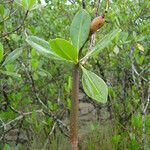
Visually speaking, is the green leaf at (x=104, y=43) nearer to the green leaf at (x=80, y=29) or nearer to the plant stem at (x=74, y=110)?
the green leaf at (x=80, y=29)

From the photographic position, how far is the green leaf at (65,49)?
61 centimetres

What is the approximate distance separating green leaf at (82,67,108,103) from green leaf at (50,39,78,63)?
0.03 metres

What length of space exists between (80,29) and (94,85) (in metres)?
0.09

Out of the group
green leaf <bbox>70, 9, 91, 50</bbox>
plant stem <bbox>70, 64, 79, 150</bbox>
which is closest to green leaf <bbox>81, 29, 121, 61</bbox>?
green leaf <bbox>70, 9, 91, 50</bbox>

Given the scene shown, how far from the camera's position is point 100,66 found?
3.61 meters

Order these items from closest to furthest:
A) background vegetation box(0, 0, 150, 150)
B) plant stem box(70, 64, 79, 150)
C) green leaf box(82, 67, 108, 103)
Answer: plant stem box(70, 64, 79, 150) → green leaf box(82, 67, 108, 103) → background vegetation box(0, 0, 150, 150)

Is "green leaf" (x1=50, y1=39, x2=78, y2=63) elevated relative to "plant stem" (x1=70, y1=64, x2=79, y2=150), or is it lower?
elevated

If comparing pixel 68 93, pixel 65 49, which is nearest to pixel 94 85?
pixel 65 49

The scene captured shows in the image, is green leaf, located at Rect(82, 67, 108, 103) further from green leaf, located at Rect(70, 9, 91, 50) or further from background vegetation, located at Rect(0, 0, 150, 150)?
background vegetation, located at Rect(0, 0, 150, 150)

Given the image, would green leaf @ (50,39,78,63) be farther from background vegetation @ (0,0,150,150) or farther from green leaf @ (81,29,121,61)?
background vegetation @ (0,0,150,150)

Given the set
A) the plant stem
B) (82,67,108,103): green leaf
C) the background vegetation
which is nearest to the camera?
the plant stem

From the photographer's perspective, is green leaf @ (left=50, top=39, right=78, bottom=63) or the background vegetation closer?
green leaf @ (left=50, top=39, right=78, bottom=63)

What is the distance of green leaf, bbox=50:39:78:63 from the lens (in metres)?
0.61

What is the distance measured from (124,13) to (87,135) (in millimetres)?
1226
